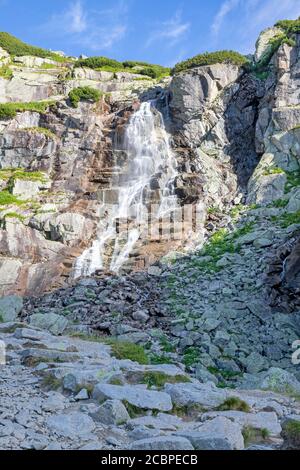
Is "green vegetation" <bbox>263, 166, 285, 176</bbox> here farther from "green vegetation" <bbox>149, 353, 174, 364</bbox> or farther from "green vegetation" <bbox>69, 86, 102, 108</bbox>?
"green vegetation" <bbox>69, 86, 102, 108</bbox>

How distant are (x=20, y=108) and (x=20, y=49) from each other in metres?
28.7

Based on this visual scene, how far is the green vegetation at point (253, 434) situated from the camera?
534 centimetres

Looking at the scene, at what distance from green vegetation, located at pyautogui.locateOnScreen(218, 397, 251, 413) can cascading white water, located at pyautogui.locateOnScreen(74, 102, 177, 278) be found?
56.9 feet

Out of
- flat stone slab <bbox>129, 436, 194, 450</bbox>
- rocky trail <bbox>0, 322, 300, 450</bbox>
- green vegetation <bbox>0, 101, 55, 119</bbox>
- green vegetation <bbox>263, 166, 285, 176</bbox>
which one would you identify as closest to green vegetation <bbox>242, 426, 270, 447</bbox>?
rocky trail <bbox>0, 322, 300, 450</bbox>

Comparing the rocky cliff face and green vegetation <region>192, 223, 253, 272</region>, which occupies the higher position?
the rocky cliff face

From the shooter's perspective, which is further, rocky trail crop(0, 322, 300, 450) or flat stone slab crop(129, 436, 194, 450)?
rocky trail crop(0, 322, 300, 450)

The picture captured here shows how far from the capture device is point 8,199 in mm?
30359

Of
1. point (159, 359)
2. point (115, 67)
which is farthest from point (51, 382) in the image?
point (115, 67)

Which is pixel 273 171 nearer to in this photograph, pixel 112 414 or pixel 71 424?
pixel 112 414

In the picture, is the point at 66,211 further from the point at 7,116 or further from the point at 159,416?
the point at 159,416

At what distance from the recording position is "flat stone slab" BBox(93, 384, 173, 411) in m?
6.31

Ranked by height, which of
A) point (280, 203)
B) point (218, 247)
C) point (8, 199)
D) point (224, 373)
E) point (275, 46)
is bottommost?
point (224, 373)

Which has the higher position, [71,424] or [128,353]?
[71,424]
